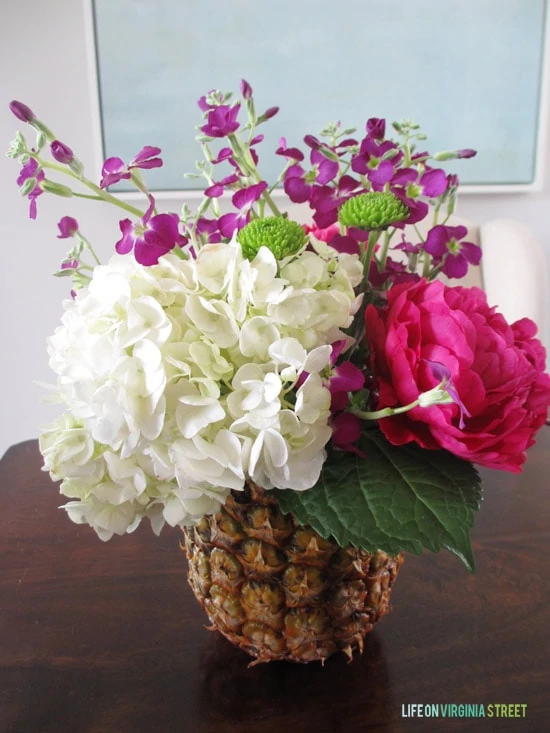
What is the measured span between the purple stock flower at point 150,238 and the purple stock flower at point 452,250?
178 millimetres

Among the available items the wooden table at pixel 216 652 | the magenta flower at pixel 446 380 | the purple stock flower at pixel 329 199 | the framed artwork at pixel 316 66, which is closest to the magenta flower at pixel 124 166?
the purple stock flower at pixel 329 199

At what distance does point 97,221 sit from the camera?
1.53 meters

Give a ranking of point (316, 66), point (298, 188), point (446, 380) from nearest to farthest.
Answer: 1. point (446, 380)
2. point (298, 188)
3. point (316, 66)

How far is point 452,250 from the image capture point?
1.43 ft

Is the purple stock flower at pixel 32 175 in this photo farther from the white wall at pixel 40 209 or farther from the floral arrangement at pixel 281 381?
the white wall at pixel 40 209

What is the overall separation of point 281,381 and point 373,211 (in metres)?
0.12

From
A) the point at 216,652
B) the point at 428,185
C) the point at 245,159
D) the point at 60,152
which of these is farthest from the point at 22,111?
the point at 216,652

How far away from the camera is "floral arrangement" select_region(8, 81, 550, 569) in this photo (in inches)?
13.4

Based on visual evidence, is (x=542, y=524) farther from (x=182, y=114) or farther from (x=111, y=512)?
(x=182, y=114)

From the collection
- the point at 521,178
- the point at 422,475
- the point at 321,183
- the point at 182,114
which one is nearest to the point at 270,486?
the point at 422,475

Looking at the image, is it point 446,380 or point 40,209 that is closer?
point 446,380

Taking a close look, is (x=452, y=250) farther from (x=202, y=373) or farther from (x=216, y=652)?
(x=216, y=652)

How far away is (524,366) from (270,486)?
0.56 feet

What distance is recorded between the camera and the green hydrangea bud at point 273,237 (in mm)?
360
